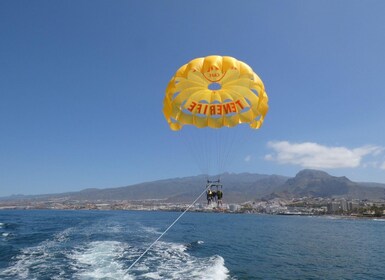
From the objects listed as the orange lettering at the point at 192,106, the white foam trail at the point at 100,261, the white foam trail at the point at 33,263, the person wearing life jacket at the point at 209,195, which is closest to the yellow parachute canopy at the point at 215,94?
Answer: the orange lettering at the point at 192,106

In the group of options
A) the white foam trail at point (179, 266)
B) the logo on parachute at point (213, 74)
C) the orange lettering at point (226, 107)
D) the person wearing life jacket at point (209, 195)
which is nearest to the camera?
the logo on parachute at point (213, 74)

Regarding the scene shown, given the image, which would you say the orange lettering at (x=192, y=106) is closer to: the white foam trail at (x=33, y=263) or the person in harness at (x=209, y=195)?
the person in harness at (x=209, y=195)

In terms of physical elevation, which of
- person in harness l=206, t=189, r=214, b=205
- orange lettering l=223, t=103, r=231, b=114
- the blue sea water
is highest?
orange lettering l=223, t=103, r=231, b=114

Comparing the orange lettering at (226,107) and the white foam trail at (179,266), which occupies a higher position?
the orange lettering at (226,107)

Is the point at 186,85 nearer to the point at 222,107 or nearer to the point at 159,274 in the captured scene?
the point at 222,107

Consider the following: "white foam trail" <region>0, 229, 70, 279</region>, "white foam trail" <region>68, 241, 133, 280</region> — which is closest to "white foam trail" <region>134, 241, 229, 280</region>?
"white foam trail" <region>68, 241, 133, 280</region>

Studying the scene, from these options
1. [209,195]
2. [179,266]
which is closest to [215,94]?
[209,195]

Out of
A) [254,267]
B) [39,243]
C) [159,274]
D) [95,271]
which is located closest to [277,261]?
[254,267]

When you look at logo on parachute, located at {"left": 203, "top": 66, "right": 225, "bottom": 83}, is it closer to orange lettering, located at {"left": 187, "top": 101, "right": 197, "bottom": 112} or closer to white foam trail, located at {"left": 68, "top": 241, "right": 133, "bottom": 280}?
orange lettering, located at {"left": 187, "top": 101, "right": 197, "bottom": 112}
